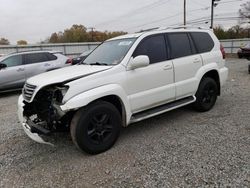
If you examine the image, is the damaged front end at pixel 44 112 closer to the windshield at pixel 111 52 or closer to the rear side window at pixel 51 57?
the windshield at pixel 111 52

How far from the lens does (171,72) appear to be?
493cm

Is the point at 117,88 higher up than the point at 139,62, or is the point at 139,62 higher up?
the point at 139,62

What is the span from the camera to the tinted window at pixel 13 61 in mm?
10031

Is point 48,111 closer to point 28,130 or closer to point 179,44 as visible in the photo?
point 28,130

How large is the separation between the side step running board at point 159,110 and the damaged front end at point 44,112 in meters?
1.15

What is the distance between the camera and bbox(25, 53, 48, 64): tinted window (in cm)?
1046

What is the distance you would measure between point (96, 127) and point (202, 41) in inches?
128

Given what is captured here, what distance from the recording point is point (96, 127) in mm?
3971

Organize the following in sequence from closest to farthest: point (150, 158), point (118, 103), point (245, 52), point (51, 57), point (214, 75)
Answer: point (150, 158), point (118, 103), point (214, 75), point (51, 57), point (245, 52)

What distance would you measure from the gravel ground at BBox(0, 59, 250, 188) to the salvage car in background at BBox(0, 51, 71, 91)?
479cm

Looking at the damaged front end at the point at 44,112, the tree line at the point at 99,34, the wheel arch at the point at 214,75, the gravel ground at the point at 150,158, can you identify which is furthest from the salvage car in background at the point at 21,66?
the tree line at the point at 99,34

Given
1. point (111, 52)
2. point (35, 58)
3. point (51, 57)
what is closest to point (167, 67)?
point (111, 52)

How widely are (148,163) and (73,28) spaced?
7679 cm

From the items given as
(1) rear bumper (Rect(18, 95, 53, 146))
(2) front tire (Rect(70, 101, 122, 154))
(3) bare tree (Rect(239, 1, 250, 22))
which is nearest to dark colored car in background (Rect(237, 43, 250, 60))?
(2) front tire (Rect(70, 101, 122, 154))
